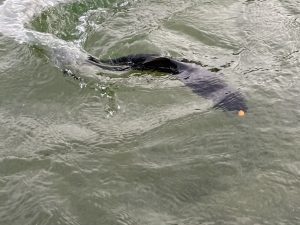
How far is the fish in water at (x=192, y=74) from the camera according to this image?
413cm

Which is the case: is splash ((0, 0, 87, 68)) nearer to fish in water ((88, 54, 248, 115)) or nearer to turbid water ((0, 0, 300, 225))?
turbid water ((0, 0, 300, 225))

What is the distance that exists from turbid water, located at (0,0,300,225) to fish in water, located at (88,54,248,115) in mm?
97

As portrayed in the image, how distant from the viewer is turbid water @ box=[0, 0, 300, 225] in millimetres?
3168

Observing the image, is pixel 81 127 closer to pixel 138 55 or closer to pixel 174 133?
pixel 174 133

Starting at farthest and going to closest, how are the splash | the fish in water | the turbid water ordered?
Answer: the splash < the fish in water < the turbid water

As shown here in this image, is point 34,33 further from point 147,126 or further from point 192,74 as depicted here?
point 147,126

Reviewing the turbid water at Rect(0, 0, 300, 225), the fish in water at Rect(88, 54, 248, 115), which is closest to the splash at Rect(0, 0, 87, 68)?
the turbid water at Rect(0, 0, 300, 225)

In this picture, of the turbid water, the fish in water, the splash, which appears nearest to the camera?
the turbid water

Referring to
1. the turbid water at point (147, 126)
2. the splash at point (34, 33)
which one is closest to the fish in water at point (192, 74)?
the turbid water at point (147, 126)

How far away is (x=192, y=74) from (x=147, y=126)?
3.10 ft

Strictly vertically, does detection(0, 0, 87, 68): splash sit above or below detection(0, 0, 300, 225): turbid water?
above

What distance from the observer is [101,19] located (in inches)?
235

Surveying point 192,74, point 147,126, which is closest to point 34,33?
point 192,74

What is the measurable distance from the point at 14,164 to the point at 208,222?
179cm
